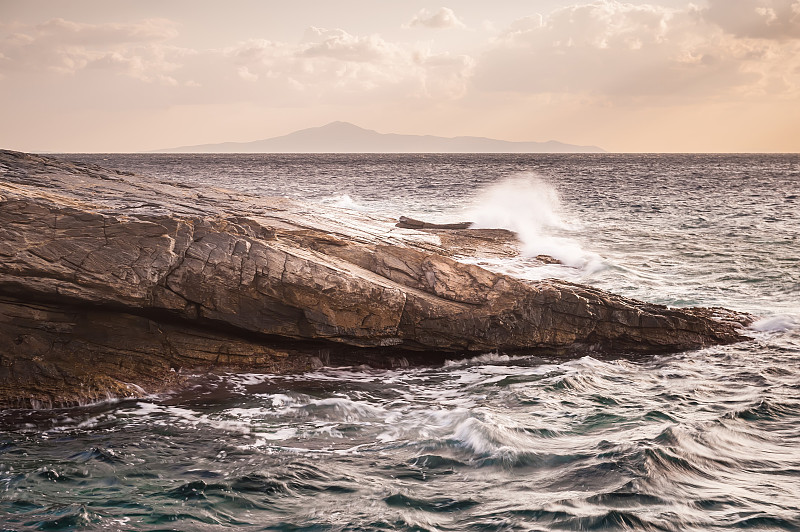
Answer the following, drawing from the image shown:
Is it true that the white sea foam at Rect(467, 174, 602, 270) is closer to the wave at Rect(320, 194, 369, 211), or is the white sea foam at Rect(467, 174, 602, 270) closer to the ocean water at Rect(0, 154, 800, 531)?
the wave at Rect(320, 194, 369, 211)

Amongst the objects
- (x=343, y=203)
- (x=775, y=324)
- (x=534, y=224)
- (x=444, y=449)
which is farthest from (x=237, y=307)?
(x=343, y=203)

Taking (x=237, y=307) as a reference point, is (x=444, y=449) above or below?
below

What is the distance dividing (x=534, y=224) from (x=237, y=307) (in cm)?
2396

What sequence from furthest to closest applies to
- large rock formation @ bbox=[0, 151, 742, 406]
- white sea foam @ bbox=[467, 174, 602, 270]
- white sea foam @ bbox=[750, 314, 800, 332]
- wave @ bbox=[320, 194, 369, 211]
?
wave @ bbox=[320, 194, 369, 211] < white sea foam @ bbox=[467, 174, 602, 270] < white sea foam @ bbox=[750, 314, 800, 332] < large rock formation @ bbox=[0, 151, 742, 406]

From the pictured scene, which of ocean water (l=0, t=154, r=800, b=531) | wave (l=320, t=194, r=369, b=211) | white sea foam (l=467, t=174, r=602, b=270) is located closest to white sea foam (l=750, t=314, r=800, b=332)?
ocean water (l=0, t=154, r=800, b=531)

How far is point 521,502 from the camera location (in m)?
7.75

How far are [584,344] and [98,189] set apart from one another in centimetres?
1523

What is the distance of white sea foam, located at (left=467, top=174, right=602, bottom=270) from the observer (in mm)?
24375

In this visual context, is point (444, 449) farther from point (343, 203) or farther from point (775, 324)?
point (343, 203)

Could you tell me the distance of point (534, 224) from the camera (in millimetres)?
33375

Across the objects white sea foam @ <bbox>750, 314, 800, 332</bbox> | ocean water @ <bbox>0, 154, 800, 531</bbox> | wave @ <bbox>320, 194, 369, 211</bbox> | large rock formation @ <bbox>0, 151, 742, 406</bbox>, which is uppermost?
wave @ <bbox>320, 194, 369, 211</bbox>

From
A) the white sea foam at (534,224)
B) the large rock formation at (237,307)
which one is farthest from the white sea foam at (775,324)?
the white sea foam at (534,224)

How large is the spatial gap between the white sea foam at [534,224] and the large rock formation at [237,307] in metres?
8.67

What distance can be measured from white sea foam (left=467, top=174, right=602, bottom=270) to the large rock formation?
867cm
